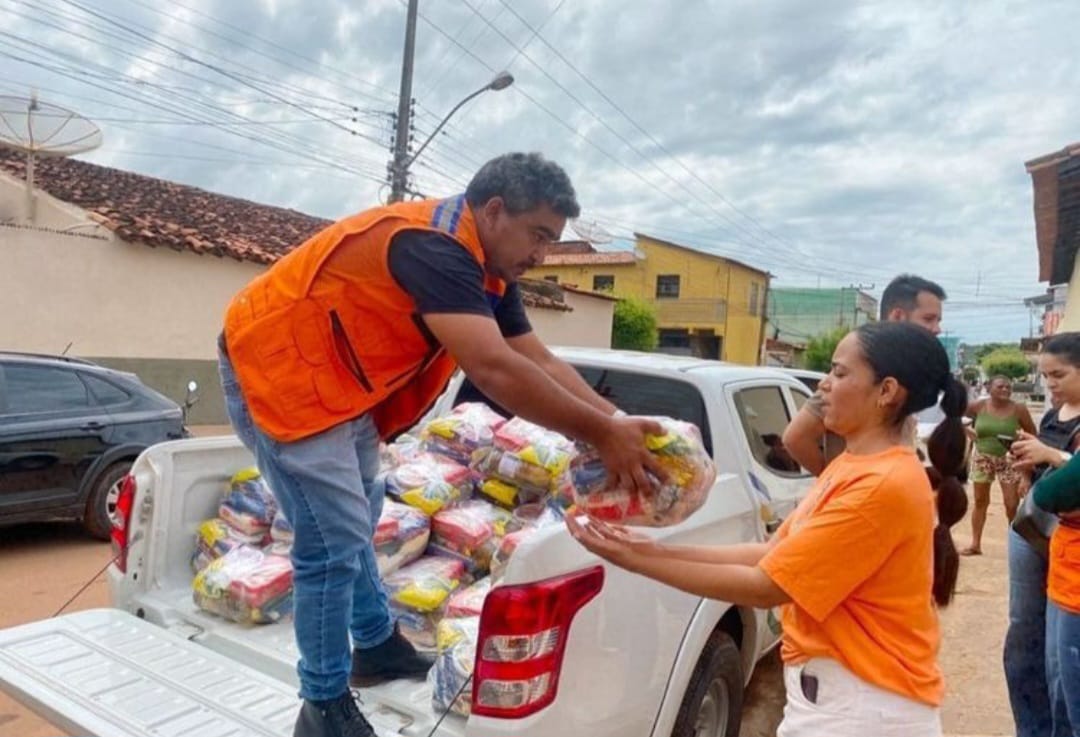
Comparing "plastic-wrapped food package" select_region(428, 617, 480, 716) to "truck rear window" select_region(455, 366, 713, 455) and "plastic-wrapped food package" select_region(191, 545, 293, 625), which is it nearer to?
"plastic-wrapped food package" select_region(191, 545, 293, 625)

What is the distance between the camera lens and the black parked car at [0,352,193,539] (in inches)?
224

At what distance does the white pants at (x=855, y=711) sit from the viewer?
1556 mm

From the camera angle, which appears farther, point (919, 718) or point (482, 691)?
point (482, 691)

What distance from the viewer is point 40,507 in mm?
5789

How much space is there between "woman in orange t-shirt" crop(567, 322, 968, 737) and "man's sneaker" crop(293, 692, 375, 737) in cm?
82

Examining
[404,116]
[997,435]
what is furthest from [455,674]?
[404,116]

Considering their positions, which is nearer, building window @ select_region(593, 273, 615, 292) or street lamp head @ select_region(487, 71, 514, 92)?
street lamp head @ select_region(487, 71, 514, 92)

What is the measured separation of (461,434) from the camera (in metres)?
3.46

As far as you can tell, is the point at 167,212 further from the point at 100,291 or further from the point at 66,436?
the point at 66,436

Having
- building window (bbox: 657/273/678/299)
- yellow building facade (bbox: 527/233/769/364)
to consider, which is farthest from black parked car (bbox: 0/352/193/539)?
building window (bbox: 657/273/678/299)

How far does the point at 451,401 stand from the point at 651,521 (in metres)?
2.34

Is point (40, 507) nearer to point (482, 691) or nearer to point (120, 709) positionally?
point (120, 709)

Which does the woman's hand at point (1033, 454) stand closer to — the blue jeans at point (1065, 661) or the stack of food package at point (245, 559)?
the blue jeans at point (1065, 661)

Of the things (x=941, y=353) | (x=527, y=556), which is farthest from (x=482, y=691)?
(x=941, y=353)
